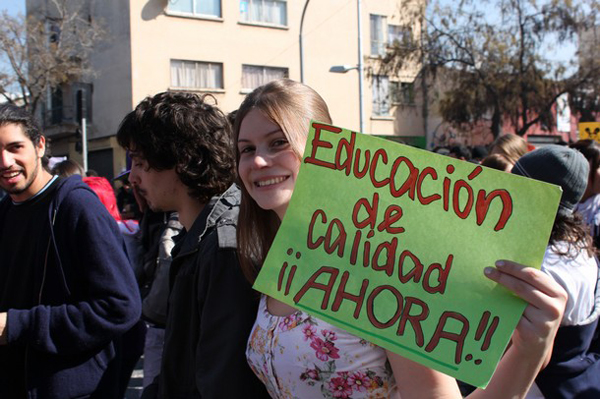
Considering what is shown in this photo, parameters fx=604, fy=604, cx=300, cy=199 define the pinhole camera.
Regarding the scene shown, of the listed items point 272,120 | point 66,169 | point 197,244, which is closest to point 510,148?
point 197,244

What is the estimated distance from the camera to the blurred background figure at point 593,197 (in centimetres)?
454

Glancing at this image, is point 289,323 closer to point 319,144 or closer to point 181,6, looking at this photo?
point 319,144

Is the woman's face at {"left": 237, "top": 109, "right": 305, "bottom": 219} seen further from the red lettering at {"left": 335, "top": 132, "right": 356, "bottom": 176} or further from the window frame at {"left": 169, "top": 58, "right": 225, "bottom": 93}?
the window frame at {"left": 169, "top": 58, "right": 225, "bottom": 93}

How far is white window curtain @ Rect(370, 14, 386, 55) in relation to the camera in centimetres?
2627

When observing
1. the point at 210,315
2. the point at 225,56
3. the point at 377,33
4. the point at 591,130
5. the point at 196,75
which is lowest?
the point at 210,315

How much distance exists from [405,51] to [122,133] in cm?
2057

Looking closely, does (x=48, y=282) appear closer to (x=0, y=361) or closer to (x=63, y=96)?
(x=0, y=361)

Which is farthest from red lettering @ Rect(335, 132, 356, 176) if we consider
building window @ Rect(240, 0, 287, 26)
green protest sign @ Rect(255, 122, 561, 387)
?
building window @ Rect(240, 0, 287, 26)

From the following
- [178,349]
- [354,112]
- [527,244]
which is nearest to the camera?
[527,244]

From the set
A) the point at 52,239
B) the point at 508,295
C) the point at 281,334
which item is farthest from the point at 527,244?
the point at 52,239

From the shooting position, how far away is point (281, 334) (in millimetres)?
1609

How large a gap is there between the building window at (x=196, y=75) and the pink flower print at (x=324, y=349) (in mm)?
21108

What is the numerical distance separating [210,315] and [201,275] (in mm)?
152

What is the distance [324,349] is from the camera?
4.97 feet
